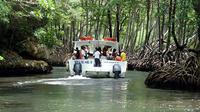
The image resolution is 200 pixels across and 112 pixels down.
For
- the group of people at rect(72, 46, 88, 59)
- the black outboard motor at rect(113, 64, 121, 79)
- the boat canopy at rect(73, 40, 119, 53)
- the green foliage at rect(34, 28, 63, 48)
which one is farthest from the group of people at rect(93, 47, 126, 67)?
the green foliage at rect(34, 28, 63, 48)

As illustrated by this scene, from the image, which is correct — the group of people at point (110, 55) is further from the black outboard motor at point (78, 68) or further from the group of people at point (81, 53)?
the black outboard motor at point (78, 68)

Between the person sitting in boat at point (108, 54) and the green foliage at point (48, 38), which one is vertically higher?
the green foliage at point (48, 38)

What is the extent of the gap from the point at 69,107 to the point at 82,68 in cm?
948

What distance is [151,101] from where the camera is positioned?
984cm

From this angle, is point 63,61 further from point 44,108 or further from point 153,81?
point 44,108

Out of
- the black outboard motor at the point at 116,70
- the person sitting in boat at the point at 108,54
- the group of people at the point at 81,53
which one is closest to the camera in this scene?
the black outboard motor at the point at 116,70

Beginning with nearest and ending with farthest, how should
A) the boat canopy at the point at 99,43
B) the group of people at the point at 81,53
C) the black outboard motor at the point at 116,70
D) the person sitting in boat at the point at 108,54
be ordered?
the black outboard motor at the point at 116,70 → the group of people at the point at 81,53 → the person sitting in boat at the point at 108,54 → the boat canopy at the point at 99,43

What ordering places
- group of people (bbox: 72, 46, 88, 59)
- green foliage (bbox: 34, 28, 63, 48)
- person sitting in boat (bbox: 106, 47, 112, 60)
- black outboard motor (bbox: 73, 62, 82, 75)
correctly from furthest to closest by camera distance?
green foliage (bbox: 34, 28, 63, 48) → person sitting in boat (bbox: 106, 47, 112, 60) → group of people (bbox: 72, 46, 88, 59) → black outboard motor (bbox: 73, 62, 82, 75)

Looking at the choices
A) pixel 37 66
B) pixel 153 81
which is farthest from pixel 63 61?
pixel 153 81

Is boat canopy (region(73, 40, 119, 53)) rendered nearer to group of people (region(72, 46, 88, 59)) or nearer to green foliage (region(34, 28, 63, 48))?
group of people (region(72, 46, 88, 59))

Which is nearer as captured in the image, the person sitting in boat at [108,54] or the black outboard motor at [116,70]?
the black outboard motor at [116,70]

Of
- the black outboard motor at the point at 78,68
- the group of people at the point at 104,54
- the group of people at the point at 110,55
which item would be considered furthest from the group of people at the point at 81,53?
the black outboard motor at the point at 78,68

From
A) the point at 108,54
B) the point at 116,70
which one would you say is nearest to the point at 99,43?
the point at 108,54

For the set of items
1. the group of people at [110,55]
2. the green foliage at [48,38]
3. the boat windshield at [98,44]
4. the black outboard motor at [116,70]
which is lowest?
the black outboard motor at [116,70]
